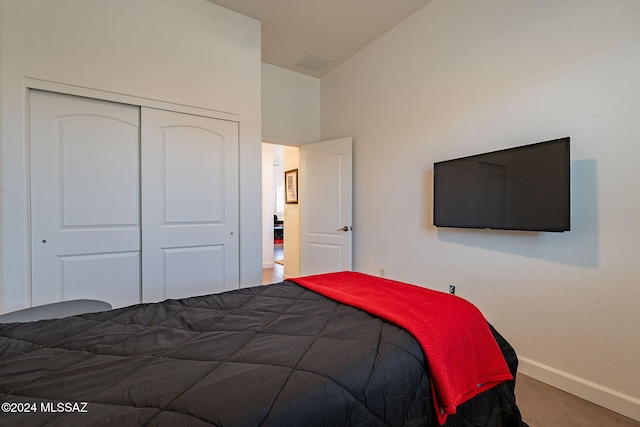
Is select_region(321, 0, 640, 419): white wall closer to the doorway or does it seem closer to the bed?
the bed

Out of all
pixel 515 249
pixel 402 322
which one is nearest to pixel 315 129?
pixel 515 249

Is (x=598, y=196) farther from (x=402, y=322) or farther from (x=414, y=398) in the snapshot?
(x=414, y=398)

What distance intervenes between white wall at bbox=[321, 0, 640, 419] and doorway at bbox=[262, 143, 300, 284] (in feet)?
5.73

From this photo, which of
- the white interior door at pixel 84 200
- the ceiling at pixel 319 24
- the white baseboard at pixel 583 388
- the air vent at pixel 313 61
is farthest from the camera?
the air vent at pixel 313 61

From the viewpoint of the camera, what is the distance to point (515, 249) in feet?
7.00

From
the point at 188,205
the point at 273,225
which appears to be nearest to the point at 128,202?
the point at 188,205

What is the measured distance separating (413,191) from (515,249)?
3.53 feet

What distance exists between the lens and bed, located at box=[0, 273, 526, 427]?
0.66 m

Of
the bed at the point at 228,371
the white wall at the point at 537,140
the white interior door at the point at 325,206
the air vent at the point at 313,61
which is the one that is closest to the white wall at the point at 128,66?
the air vent at the point at 313,61

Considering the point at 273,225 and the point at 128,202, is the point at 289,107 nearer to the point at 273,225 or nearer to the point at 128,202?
the point at 128,202

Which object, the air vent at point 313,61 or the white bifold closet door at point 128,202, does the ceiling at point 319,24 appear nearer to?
the air vent at point 313,61

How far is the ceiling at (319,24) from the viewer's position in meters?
2.73

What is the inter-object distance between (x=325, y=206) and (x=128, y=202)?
220cm

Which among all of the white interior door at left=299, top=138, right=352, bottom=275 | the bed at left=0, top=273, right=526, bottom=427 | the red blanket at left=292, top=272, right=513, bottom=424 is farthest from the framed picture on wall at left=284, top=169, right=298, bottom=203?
the bed at left=0, top=273, right=526, bottom=427
